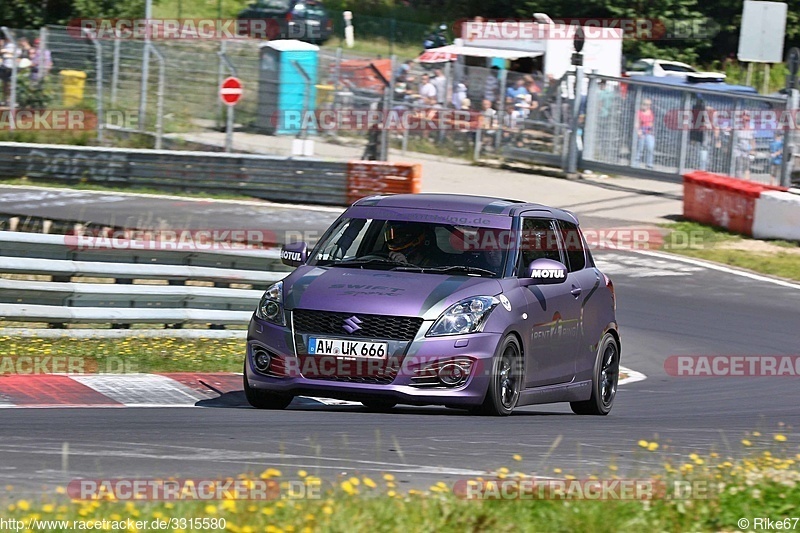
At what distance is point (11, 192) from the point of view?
80.4 feet

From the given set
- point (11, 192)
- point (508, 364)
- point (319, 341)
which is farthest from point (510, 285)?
point (11, 192)

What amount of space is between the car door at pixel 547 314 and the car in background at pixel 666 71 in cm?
2514

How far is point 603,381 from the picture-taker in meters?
10.5

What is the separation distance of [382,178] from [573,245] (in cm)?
1436

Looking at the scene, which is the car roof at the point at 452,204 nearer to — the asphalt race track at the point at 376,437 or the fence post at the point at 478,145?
the asphalt race track at the point at 376,437

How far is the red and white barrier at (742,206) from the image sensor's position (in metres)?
22.5

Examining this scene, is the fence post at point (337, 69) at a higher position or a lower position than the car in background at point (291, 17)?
lower

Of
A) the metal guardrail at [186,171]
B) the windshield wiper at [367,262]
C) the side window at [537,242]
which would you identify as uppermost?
the side window at [537,242]

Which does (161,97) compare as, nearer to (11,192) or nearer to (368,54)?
(11,192)

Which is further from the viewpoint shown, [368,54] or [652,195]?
[368,54]

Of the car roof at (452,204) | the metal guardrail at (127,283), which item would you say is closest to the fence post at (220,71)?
the metal guardrail at (127,283)

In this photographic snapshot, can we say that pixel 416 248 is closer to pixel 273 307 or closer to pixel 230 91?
pixel 273 307

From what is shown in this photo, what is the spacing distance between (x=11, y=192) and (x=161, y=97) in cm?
596

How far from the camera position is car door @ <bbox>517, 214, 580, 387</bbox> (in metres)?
9.21
